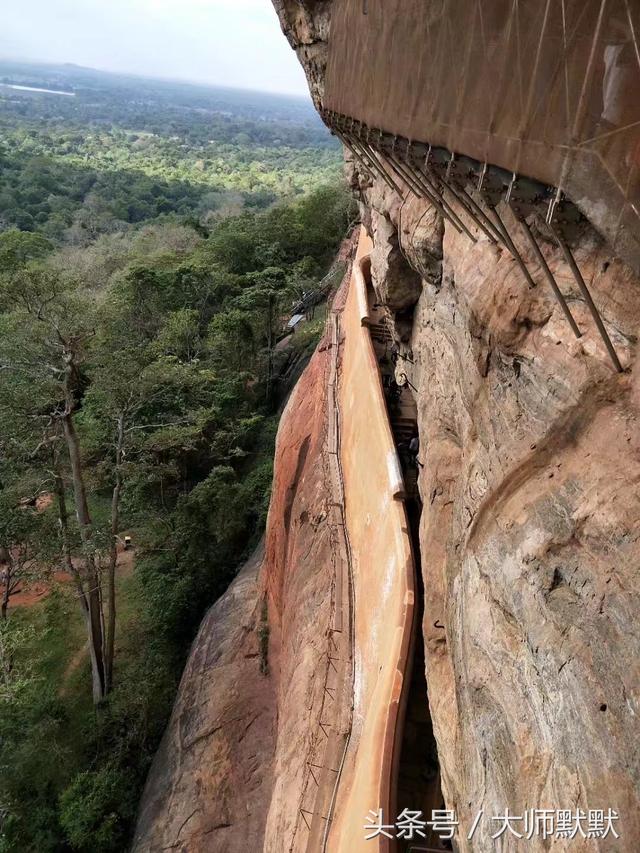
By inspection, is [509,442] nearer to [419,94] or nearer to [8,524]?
[419,94]

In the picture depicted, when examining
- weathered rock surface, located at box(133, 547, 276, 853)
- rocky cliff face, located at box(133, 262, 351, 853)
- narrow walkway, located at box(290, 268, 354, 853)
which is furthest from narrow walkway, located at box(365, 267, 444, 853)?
weathered rock surface, located at box(133, 547, 276, 853)

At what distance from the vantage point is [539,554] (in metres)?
3.86

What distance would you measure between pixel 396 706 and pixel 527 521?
3433 millimetres

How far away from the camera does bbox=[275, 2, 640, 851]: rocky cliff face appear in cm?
317

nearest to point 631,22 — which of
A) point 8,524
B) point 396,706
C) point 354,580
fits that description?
point 396,706

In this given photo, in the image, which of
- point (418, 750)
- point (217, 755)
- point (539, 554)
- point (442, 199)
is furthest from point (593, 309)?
point (217, 755)

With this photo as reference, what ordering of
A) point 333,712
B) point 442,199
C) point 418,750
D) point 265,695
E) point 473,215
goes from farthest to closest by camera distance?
1. point 265,695
2. point 333,712
3. point 418,750
4. point 442,199
5. point 473,215

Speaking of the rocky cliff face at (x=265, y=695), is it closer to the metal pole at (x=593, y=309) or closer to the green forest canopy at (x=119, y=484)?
the green forest canopy at (x=119, y=484)

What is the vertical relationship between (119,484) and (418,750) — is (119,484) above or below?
above

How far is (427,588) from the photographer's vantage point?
6531 millimetres

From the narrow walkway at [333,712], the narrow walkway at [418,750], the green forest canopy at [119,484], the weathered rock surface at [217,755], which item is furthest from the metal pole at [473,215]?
the green forest canopy at [119,484]

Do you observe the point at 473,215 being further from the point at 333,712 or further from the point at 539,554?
the point at 333,712

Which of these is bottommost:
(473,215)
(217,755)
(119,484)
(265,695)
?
(217,755)

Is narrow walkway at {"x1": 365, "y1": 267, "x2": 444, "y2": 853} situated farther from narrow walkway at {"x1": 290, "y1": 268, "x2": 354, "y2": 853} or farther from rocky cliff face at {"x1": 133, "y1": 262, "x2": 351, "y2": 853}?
rocky cliff face at {"x1": 133, "y1": 262, "x2": 351, "y2": 853}
